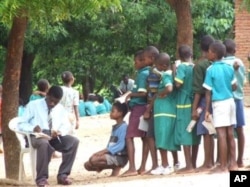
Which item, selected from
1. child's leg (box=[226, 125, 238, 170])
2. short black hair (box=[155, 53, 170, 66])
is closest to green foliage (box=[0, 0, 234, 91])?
short black hair (box=[155, 53, 170, 66])

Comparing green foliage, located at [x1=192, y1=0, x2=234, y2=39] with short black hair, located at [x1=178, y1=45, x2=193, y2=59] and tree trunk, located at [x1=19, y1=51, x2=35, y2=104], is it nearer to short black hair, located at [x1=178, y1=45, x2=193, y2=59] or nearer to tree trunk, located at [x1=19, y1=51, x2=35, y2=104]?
tree trunk, located at [x1=19, y1=51, x2=35, y2=104]

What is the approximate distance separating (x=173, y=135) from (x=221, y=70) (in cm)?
125

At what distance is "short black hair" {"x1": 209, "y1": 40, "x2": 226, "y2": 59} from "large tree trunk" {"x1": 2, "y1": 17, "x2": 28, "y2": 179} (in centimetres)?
272

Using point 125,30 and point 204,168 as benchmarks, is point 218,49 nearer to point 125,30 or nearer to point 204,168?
point 204,168

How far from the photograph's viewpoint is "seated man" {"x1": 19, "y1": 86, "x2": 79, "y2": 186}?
35.4 ft

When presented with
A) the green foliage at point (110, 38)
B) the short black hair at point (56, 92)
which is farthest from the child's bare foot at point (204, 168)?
the green foliage at point (110, 38)

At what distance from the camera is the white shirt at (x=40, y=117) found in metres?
11.0

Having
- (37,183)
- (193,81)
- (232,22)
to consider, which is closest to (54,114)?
(37,183)

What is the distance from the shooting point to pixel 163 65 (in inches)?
436

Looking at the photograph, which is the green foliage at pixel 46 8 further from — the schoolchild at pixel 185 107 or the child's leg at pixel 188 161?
the child's leg at pixel 188 161

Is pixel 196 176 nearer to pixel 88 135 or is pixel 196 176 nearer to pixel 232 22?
pixel 88 135

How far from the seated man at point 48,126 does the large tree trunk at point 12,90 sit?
0.95 metres

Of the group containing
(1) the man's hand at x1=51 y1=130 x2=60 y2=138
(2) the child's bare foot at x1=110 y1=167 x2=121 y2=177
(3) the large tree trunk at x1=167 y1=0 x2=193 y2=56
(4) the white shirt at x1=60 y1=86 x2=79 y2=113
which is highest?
(3) the large tree trunk at x1=167 y1=0 x2=193 y2=56

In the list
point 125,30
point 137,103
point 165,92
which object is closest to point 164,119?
point 165,92
